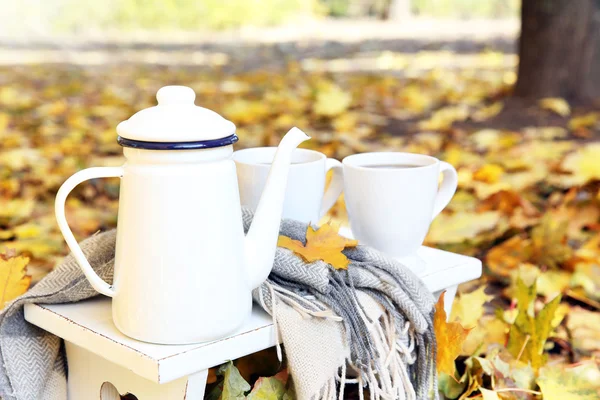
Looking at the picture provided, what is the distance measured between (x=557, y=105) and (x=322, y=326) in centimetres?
288

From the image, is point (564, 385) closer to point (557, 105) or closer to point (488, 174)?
point (488, 174)

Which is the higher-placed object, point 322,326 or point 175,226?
point 175,226

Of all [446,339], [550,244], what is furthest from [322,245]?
[550,244]

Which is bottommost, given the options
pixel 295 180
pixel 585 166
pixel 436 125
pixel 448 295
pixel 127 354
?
pixel 436 125

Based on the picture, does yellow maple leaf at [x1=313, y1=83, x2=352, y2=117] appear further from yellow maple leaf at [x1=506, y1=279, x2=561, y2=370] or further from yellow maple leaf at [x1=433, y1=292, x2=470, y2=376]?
yellow maple leaf at [x1=433, y1=292, x2=470, y2=376]

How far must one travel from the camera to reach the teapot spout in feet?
3.46

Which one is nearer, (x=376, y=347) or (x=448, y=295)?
(x=376, y=347)

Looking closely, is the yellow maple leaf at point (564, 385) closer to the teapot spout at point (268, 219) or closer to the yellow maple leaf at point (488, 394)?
the yellow maple leaf at point (488, 394)

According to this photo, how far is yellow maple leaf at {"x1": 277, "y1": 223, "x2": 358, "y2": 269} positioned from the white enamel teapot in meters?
0.16

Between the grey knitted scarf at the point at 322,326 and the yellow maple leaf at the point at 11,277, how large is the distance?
145 millimetres

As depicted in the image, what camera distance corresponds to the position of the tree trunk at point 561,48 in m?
3.69

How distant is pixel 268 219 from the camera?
107cm

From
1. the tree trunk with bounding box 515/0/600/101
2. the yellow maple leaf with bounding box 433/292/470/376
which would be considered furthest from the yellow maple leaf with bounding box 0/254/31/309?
the tree trunk with bounding box 515/0/600/101

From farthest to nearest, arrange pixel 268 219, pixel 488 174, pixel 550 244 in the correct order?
pixel 488 174 → pixel 550 244 → pixel 268 219
